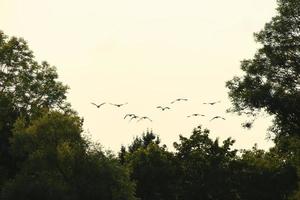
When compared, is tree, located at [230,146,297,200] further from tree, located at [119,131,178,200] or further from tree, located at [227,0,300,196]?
tree, located at [227,0,300,196]

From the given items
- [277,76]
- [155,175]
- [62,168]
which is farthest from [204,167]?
[277,76]

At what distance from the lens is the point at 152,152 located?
5709cm

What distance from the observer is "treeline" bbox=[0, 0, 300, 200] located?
33469mm

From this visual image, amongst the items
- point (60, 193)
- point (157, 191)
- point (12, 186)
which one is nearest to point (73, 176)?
point (60, 193)

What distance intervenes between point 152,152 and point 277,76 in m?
25.7

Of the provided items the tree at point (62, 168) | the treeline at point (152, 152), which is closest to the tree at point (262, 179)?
the treeline at point (152, 152)

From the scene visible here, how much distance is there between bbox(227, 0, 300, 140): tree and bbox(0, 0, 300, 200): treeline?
2.3 inches

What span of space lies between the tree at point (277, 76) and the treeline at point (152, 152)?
57 millimetres

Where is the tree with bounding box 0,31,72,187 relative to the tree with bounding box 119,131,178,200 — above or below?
above

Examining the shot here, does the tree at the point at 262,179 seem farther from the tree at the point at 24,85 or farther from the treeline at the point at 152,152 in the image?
the tree at the point at 24,85

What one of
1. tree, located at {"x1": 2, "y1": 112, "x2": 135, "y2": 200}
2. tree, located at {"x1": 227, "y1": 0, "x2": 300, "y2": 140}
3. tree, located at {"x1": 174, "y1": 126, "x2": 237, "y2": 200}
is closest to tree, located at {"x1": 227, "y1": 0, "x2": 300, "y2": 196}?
tree, located at {"x1": 227, "y1": 0, "x2": 300, "y2": 140}

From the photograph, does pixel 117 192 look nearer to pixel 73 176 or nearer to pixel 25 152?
pixel 73 176

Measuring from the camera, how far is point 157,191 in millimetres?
54469

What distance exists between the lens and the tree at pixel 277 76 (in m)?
32.4
